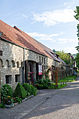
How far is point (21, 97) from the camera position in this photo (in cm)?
1220

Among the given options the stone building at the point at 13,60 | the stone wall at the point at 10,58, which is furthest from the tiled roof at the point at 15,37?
the stone wall at the point at 10,58

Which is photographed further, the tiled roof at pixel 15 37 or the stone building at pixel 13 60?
the tiled roof at pixel 15 37

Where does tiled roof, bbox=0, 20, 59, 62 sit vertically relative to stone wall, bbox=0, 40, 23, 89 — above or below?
above

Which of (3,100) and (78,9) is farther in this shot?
(78,9)

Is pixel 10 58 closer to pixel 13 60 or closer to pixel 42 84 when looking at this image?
pixel 13 60

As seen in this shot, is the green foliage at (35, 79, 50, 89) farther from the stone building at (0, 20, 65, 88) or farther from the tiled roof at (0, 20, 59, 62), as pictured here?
the tiled roof at (0, 20, 59, 62)

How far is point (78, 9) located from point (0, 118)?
19041mm

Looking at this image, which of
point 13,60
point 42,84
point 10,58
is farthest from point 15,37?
point 42,84

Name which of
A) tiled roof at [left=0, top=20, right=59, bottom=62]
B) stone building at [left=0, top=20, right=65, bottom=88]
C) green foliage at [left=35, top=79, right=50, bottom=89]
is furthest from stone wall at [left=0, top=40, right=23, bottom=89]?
green foliage at [left=35, top=79, right=50, bottom=89]

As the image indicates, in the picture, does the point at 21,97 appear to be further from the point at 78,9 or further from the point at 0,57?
the point at 78,9

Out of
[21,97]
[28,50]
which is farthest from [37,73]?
[21,97]

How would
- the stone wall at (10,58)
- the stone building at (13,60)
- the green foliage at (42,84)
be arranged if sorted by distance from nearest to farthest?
1. the stone wall at (10,58)
2. the stone building at (13,60)
3. the green foliage at (42,84)

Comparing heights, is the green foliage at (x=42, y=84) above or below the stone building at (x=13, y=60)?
below

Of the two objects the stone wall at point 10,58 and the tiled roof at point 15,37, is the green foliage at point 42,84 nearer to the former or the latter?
the tiled roof at point 15,37
